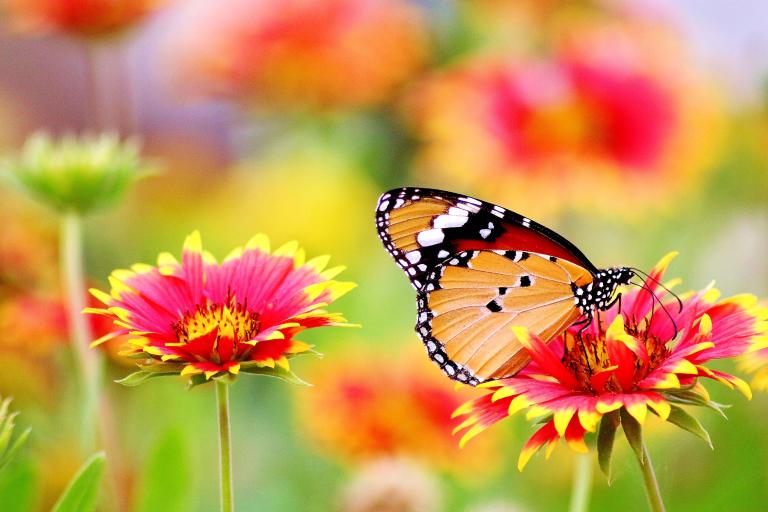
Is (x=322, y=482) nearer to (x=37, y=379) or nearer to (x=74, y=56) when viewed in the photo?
(x=37, y=379)

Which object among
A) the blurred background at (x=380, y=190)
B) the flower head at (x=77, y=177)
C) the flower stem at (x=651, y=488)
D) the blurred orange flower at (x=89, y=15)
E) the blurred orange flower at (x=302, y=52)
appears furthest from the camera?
the blurred orange flower at (x=302, y=52)

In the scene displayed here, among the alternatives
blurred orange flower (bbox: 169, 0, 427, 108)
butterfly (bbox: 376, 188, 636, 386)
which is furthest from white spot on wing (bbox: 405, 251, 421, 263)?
blurred orange flower (bbox: 169, 0, 427, 108)

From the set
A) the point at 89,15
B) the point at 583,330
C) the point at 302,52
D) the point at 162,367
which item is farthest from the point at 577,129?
the point at 162,367

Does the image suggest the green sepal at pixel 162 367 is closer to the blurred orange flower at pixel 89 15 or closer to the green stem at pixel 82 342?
the green stem at pixel 82 342

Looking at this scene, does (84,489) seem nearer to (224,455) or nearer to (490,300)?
(224,455)

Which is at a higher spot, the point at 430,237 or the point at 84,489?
the point at 430,237

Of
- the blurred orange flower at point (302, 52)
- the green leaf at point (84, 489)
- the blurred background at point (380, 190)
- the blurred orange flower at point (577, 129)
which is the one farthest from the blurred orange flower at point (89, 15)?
the green leaf at point (84, 489)

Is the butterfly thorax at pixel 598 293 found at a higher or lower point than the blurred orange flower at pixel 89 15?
lower
